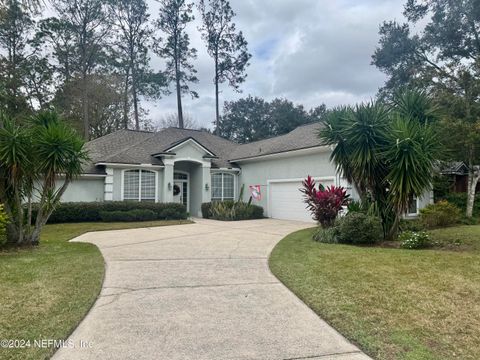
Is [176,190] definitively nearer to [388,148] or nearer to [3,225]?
[3,225]

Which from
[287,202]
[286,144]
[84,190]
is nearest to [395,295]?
[287,202]

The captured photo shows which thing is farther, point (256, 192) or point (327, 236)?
point (256, 192)

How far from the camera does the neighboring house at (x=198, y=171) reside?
1744 centimetres

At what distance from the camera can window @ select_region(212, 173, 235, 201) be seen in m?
21.5

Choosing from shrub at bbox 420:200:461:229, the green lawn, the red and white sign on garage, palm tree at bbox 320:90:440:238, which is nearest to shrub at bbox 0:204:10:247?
the green lawn

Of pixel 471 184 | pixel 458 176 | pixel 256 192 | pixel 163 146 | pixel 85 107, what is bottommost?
pixel 256 192

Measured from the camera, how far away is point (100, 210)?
16734 mm

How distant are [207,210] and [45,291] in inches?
579

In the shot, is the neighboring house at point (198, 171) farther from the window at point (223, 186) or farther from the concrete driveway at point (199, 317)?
the concrete driveway at point (199, 317)

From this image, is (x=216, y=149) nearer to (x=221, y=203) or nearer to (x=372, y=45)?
(x=221, y=203)

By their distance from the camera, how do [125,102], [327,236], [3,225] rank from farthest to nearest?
[125,102]
[327,236]
[3,225]

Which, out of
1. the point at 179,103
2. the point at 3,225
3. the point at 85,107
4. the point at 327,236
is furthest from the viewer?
the point at 179,103

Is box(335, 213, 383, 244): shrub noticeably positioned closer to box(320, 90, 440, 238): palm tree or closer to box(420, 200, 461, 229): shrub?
box(320, 90, 440, 238): palm tree

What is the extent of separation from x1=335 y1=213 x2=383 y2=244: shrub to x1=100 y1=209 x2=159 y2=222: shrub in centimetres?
1062
